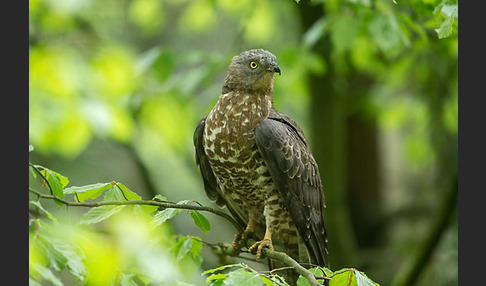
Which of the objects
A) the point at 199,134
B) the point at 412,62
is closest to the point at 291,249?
the point at 199,134

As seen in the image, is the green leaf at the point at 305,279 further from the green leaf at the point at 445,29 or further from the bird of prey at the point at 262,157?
the green leaf at the point at 445,29

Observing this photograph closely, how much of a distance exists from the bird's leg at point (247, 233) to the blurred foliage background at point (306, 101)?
1.89ft

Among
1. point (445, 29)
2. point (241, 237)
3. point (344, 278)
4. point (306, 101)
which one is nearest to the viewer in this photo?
point (344, 278)

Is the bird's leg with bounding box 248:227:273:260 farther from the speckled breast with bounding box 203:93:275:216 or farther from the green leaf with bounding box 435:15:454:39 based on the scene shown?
the green leaf with bounding box 435:15:454:39

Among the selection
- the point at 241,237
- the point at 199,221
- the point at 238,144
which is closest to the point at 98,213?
the point at 199,221

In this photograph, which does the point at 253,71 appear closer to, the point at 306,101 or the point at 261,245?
the point at 261,245

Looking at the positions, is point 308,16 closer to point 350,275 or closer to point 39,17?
point 39,17

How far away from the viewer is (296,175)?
3.80 metres

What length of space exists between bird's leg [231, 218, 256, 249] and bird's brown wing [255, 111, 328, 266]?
463 millimetres

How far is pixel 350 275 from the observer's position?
257 centimetres

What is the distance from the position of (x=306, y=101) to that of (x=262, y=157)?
393 cm

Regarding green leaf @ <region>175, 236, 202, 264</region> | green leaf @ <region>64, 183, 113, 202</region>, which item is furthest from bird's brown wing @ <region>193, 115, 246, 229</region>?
green leaf @ <region>64, 183, 113, 202</region>

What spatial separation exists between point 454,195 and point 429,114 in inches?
66.3

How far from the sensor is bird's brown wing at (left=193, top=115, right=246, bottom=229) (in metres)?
3.93
